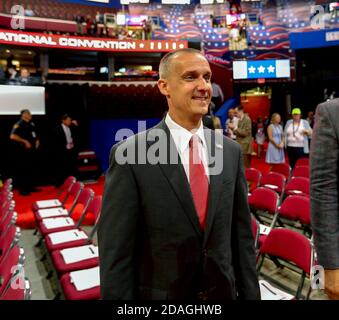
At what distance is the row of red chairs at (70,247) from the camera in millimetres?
2455

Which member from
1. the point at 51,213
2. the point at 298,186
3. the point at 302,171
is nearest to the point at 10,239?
the point at 51,213

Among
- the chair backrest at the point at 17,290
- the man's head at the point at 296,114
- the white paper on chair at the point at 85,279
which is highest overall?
the man's head at the point at 296,114

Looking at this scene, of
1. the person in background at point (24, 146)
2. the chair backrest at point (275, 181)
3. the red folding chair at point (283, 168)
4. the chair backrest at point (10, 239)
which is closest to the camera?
the chair backrest at point (10, 239)

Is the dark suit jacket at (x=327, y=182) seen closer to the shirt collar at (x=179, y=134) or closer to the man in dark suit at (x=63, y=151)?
the shirt collar at (x=179, y=134)

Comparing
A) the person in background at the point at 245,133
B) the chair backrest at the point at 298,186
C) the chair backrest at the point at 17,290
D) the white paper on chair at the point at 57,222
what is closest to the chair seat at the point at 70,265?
the chair backrest at the point at 17,290

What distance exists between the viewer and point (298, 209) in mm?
3570

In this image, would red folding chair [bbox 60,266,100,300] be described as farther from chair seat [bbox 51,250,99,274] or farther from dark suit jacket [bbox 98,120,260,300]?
dark suit jacket [bbox 98,120,260,300]

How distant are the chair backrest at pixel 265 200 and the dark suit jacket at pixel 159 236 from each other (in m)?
2.70

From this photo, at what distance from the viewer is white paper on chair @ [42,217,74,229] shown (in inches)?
156

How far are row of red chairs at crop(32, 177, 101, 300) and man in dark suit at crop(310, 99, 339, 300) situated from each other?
1588 mm

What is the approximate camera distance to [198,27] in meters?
19.9

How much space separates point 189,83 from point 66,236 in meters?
2.83

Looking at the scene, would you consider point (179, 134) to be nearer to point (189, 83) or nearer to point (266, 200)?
point (189, 83)

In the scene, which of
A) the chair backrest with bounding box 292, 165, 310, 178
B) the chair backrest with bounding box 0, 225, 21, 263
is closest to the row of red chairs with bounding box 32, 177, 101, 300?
the chair backrest with bounding box 0, 225, 21, 263
